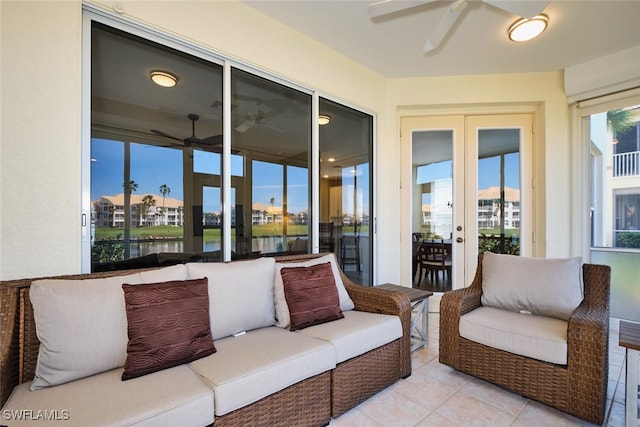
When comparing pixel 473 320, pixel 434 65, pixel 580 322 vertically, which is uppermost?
pixel 434 65

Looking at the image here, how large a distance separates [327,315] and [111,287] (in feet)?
4.17

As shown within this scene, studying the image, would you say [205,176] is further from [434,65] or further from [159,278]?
[434,65]

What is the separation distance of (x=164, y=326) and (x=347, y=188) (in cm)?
241

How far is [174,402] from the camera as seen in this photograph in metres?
1.19

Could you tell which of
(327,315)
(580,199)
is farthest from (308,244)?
(580,199)

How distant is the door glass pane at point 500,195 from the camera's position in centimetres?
367

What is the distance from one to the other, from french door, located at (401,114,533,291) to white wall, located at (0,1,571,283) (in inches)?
8.4

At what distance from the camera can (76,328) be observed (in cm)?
135

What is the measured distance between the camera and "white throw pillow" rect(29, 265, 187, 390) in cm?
130

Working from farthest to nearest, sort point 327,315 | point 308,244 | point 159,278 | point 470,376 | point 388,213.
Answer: point 388,213 < point 308,244 < point 470,376 < point 327,315 < point 159,278

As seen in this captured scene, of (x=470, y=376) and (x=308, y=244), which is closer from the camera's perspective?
(x=470, y=376)

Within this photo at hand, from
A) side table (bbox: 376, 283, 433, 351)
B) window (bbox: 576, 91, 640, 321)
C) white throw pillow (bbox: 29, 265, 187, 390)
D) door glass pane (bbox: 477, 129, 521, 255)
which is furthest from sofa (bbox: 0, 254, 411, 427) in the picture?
window (bbox: 576, 91, 640, 321)

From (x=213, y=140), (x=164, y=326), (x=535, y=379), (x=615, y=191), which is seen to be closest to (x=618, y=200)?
(x=615, y=191)

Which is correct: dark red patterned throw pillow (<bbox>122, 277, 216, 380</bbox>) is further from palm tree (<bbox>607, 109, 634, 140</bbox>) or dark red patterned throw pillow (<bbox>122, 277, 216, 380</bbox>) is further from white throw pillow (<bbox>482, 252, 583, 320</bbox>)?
palm tree (<bbox>607, 109, 634, 140</bbox>)
